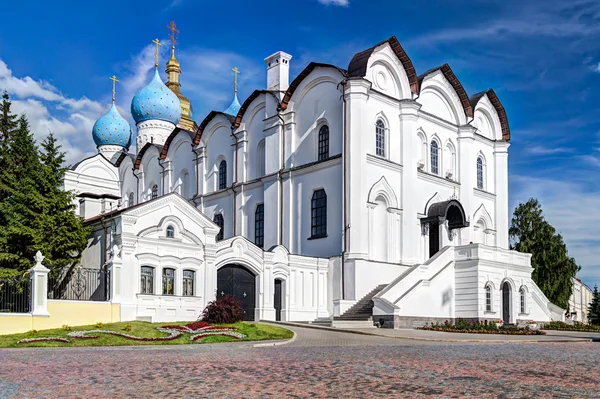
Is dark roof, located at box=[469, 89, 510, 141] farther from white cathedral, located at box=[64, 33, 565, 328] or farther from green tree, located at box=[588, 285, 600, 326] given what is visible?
green tree, located at box=[588, 285, 600, 326]

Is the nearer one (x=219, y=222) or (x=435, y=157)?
(x=435, y=157)

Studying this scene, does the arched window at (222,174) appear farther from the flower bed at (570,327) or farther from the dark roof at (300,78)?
the flower bed at (570,327)

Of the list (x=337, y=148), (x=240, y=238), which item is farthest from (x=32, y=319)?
(x=337, y=148)

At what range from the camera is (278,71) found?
3869 centimetres

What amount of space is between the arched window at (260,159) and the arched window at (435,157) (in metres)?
9.17

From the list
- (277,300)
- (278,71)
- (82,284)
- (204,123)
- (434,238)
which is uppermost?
(278,71)

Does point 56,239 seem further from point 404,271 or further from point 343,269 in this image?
point 404,271

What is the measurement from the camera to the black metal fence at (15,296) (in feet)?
70.6

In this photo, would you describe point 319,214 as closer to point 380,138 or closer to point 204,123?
point 380,138

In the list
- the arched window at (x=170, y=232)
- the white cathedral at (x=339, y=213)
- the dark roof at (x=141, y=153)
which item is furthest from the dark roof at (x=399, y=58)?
the dark roof at (x=141, y=153)

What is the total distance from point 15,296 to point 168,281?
6636mm

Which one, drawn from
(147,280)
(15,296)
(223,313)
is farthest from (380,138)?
(15,296)

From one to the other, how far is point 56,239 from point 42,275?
777 centimetres

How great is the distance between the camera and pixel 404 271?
31.9 metres
